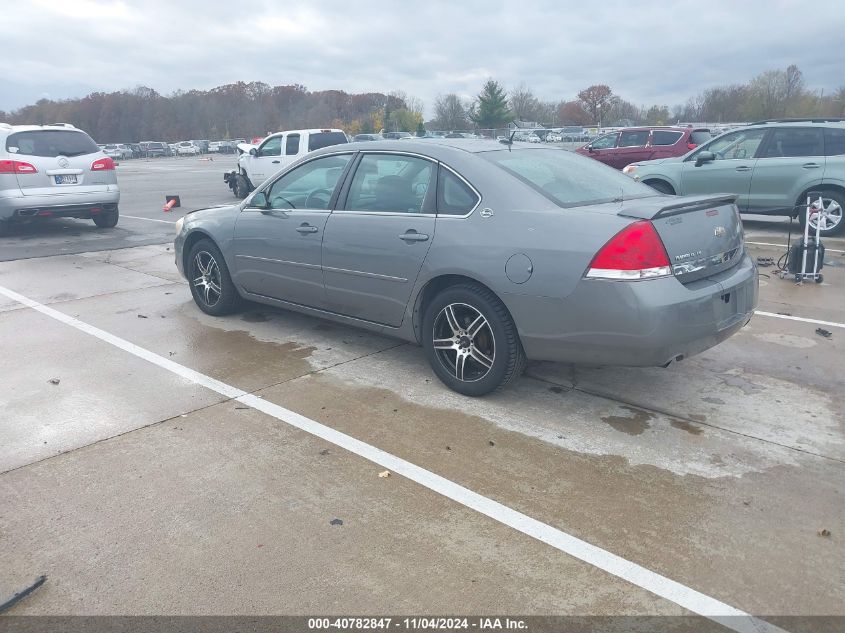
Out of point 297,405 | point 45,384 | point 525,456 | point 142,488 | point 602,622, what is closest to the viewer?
point 602,622

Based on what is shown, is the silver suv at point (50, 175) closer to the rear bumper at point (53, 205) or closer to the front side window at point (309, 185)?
the rear bumper at point (53, 205)

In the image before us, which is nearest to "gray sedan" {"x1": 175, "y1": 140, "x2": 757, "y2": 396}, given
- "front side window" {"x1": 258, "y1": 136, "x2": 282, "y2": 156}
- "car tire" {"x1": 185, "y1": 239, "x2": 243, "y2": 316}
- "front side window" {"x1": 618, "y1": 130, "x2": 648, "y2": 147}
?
"car tire" {"x1": 185, "y1": 239, "x2": 243, "y2": 316}

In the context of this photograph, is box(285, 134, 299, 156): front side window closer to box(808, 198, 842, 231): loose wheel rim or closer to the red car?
the red car

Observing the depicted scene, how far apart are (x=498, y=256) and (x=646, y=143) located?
14367 mm

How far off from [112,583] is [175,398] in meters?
1.92

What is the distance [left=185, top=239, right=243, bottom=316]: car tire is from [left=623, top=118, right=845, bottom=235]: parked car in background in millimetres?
7746

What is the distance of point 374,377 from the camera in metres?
4.84

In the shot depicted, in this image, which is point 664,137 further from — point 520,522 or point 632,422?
point 520,522

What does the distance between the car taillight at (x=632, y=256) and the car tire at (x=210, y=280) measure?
12.0 feet

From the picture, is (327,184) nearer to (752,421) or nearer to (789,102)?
(752,421)

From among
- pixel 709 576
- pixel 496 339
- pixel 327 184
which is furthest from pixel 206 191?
pixel 709 576

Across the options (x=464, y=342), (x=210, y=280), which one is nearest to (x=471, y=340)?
(x=464, y=342)

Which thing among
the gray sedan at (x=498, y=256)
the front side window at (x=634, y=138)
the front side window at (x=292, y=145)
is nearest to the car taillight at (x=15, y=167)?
the gray sedan at (x=498, y=256)

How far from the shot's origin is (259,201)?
5.78m
